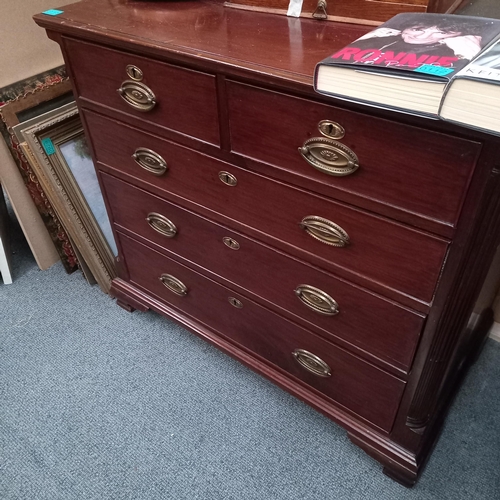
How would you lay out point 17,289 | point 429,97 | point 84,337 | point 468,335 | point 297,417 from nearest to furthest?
point 429,97, point 468,335, point 297,417, point 84,337, point 17,289

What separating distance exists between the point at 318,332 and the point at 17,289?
1107 millimetres

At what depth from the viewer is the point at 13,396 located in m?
1.30

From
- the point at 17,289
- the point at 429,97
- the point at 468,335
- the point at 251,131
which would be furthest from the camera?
the point at 17,289

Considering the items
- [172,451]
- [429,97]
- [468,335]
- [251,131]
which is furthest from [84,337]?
[429,97]

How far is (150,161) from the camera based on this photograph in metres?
1.07

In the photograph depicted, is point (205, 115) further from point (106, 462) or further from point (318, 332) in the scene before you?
point (106, 462)

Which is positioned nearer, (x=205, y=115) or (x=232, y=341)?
(x=205, y=115)

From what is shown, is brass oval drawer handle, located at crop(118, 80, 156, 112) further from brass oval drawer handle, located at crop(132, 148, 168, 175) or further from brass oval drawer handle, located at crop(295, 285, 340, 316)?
brass oval drawer handle, located at crop(295, 285, 340, 316)

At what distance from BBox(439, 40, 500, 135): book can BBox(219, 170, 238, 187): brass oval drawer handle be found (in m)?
0.44

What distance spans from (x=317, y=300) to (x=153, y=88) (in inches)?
20.6

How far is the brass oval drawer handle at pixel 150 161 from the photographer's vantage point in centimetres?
104

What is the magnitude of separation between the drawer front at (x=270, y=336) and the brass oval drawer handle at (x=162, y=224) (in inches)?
3.9

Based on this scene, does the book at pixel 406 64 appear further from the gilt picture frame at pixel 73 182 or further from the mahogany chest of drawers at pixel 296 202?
the gilt picture frame at pixel 73 182

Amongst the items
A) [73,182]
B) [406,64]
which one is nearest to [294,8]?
[406,64]
